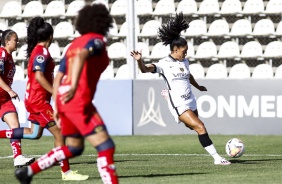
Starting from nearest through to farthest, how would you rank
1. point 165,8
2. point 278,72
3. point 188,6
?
point 278,72
point 188,6
point 165,8

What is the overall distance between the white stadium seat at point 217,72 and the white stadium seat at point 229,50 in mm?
398

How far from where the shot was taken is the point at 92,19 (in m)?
9.01

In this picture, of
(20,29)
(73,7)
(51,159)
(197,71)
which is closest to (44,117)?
(51,159)

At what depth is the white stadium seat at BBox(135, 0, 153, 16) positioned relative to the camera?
24.9 metres

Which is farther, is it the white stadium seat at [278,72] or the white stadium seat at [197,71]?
the white stadium seat at [197,71]

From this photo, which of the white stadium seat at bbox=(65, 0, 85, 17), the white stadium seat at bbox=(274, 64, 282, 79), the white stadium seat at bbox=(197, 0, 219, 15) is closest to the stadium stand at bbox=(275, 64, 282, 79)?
the white stadium seat at bbox=(274, 64, 282, 79)

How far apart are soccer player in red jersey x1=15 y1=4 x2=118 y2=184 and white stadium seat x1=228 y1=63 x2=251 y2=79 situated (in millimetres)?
14588

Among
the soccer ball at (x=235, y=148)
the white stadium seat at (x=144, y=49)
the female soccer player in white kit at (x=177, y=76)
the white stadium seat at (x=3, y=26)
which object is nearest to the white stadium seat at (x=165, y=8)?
the white stadium seat at (x=144, y=49)

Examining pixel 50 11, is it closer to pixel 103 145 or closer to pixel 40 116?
pixel 40 116

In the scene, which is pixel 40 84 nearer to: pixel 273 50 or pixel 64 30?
pixel 273 50

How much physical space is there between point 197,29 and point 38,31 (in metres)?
12.4

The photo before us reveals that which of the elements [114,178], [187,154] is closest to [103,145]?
[114,178]

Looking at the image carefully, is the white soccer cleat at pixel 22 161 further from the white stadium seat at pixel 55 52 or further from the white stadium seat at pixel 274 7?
the white stadium seat at pixel 274 7

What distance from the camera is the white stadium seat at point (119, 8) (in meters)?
25.0
